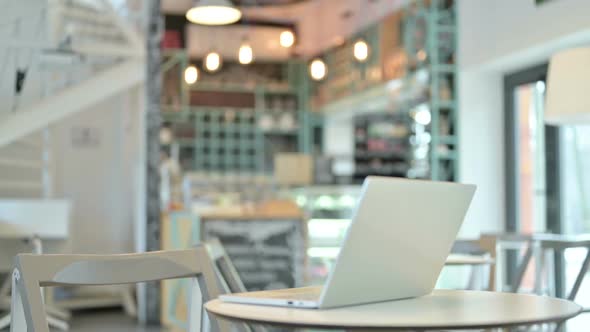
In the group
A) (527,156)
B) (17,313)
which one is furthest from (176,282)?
(17,313)

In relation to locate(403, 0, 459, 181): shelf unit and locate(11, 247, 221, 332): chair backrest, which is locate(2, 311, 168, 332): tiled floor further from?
locate(11, 247, 221, 332): chair backrest

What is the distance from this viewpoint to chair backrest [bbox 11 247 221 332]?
1782mm

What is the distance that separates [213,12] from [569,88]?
303 centimetres

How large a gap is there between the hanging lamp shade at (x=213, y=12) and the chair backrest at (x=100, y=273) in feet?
15.0

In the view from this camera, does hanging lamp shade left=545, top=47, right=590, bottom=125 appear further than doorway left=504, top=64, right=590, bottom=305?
No

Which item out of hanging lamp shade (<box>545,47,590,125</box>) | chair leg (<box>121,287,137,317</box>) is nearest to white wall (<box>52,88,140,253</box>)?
chair leg (<box>121,287,137,317</box>)

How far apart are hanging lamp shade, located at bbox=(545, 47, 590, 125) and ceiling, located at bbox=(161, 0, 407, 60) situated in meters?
7.93

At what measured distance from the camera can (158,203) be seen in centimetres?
718

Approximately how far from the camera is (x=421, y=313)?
1.61 meters

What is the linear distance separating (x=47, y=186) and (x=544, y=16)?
4946 millimetres

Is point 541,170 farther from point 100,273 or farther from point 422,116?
point 100,273

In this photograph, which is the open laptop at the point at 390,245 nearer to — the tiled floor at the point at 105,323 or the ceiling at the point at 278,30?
the tiled floor at the point at 105,323

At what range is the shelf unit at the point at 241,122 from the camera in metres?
13.3

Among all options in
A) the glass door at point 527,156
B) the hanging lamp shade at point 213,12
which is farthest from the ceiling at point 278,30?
the hanging lamp shade at point 213,12
